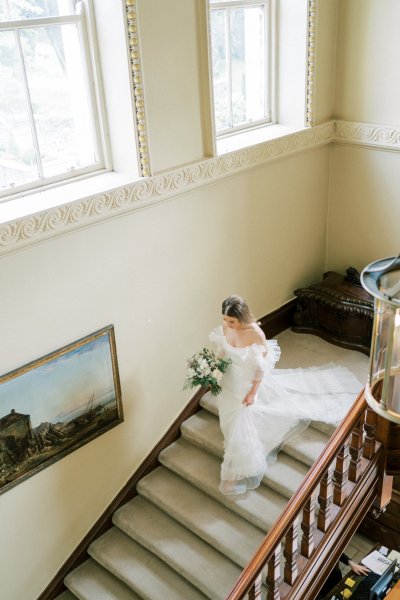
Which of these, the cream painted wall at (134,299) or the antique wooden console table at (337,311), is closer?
the cream painted wall at (134,299)

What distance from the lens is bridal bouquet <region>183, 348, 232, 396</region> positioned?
6527 mm

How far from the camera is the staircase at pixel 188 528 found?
21.1ft

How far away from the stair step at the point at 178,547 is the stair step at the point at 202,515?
10 cm

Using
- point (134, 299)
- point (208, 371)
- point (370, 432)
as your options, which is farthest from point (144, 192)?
point (370, 432)

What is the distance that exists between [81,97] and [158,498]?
395cm

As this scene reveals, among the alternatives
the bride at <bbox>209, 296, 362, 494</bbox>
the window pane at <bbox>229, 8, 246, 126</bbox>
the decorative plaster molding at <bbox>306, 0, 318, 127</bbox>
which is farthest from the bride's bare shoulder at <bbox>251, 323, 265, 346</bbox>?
the decorative plaster molding at <bbox>306, 0, 318, 127</bbox>

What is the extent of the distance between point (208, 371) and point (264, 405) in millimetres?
772

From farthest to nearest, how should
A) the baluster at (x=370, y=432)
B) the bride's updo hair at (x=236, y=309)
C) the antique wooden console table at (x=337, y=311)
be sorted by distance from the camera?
the antique wooden console table at (x=337, y=311) < the bride's updo hair at (x=236, y=309) < the baluster at (x=370, y=432)

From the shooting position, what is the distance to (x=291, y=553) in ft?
18.0

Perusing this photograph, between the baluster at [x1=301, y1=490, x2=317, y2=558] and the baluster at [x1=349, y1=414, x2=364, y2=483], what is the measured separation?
21.0 inches

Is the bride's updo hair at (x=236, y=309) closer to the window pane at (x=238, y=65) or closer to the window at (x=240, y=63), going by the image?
the window at (x=240, y=63)

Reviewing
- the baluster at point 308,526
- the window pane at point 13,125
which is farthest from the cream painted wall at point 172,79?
the baluster at point 308,526

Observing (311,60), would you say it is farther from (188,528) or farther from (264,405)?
(188,528)

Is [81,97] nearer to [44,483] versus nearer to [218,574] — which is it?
[44,483]
